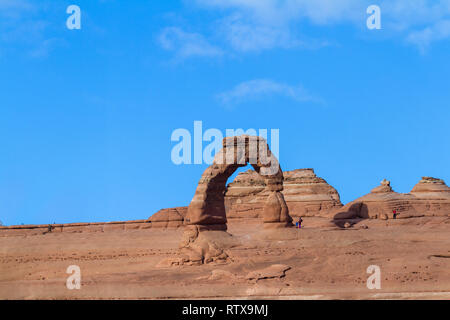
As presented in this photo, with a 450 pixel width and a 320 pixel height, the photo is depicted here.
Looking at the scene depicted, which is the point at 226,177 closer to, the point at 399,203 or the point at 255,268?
the point at 255,268

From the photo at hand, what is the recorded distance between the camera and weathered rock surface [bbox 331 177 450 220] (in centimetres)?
2877

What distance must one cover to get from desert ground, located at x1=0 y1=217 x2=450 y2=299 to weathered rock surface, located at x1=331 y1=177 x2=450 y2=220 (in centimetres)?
441

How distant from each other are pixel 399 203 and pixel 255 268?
16.2 meters

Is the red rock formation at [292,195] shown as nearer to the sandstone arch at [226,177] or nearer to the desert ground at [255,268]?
the desert ground at [255,268]

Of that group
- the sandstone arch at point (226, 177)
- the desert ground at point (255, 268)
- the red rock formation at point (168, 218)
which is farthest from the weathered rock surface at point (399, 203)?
the sandstone arch at point (226, 177)

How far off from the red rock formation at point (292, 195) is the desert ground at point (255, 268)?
929 cm

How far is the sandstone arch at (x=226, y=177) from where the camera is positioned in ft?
63.8

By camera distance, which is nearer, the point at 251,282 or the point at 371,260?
the point at 251,282

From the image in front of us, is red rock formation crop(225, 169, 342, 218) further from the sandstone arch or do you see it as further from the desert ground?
the sandstone arch
